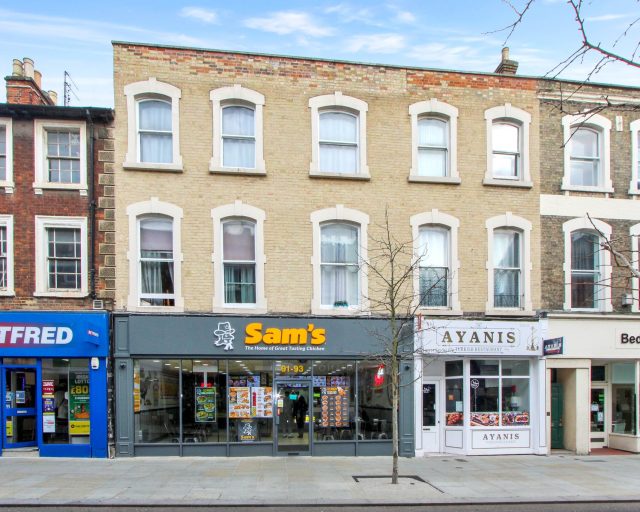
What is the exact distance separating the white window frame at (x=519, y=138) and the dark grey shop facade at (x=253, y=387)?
5.14m

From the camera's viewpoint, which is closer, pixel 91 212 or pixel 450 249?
pixel 91 212

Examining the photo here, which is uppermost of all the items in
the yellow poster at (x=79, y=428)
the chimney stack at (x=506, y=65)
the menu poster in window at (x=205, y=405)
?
the chimney stack at (x=506, y=65)

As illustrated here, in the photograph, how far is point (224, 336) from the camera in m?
14.1

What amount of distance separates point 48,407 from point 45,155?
633 cm

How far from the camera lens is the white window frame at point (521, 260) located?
50.7ft

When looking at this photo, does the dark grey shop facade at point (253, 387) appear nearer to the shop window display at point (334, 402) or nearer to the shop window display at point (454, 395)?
the shop window display at point (334, 402)

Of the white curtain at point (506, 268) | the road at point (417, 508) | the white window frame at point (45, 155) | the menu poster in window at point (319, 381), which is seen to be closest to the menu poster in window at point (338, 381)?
the menu poster in window at point (319, 381)

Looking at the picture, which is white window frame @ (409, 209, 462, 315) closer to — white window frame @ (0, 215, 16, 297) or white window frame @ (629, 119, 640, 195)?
white window frame @ (629, 119, 640, 195)

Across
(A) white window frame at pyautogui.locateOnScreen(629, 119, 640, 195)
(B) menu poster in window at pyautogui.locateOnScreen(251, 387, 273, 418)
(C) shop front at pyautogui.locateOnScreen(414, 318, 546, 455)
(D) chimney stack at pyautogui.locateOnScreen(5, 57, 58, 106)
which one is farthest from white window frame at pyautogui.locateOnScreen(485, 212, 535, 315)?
(D) chimney stack at pyautogui.locateOnScreen(5, 57, 58, 106)

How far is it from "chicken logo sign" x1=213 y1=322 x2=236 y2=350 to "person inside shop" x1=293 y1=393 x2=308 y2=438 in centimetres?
226

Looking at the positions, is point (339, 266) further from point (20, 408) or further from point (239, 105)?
point (20, 408)

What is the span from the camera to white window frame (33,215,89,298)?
45.6ft

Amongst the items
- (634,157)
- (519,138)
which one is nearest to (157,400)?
(519,138)

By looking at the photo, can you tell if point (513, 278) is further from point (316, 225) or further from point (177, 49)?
point (177, 49)
